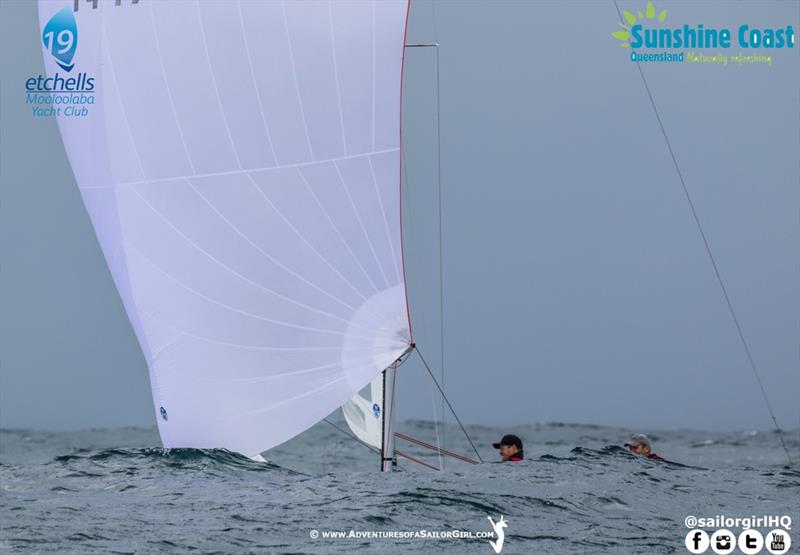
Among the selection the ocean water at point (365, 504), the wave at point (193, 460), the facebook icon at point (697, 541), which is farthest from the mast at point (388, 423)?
the facebook icon at point (697, 541)

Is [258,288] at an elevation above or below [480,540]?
above

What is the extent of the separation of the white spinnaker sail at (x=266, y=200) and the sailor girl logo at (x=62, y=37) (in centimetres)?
61

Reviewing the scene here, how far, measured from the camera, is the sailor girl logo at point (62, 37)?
10477mm

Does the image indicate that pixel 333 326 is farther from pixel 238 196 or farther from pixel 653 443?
pixel 653 443

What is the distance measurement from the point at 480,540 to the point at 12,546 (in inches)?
115

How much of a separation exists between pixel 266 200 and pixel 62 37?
256cm

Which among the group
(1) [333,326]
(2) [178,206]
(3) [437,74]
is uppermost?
(3) [437,74]

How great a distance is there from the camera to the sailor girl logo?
10.5m

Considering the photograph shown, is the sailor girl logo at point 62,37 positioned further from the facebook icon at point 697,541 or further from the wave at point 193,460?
the facebook icon at point 697,541

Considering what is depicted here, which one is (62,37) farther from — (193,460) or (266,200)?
(193,460)

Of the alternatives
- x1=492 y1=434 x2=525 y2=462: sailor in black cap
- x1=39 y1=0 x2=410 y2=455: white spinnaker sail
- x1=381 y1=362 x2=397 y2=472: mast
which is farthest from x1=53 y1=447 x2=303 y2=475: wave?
x1=492 y1=434 x2=525 y2=462: sailor in black cap

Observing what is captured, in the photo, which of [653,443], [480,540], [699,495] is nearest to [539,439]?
[653,443]

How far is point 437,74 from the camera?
10.1 meters

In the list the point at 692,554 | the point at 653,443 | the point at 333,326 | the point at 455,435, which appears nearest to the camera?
the point at 692,554
